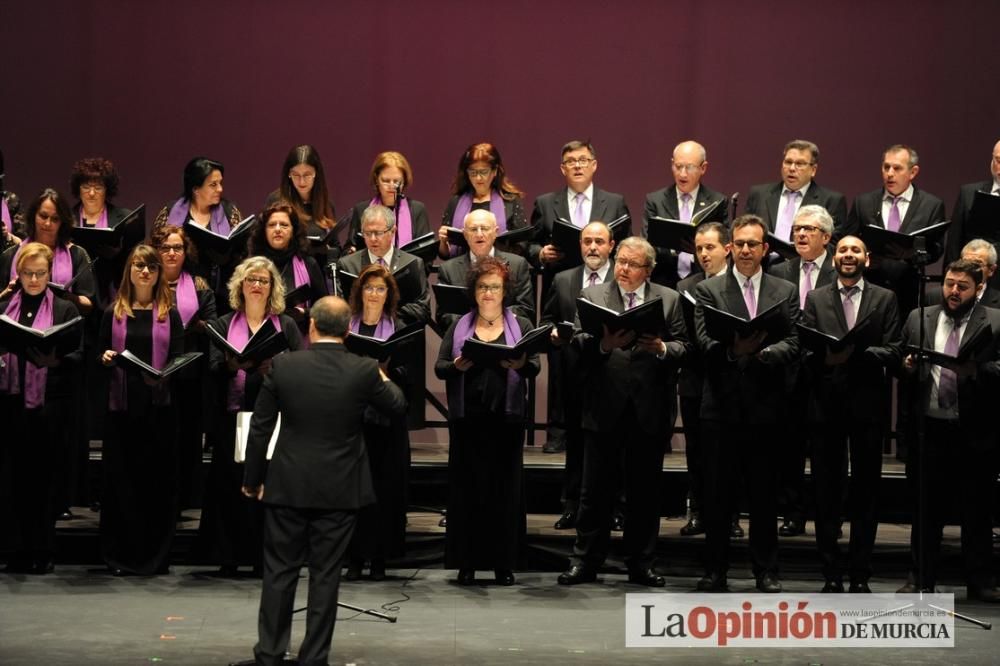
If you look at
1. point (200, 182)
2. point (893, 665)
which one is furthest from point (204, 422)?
point (893, 665)

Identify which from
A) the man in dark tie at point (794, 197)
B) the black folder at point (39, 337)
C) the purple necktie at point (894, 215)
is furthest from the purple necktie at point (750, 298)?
the black folder at point (39, 337)

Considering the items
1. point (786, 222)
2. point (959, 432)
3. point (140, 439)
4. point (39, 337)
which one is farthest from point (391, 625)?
point (786, 222)

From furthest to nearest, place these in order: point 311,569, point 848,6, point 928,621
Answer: point 848,6 < point 928,621 < point 311,569

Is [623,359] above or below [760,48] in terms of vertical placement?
below

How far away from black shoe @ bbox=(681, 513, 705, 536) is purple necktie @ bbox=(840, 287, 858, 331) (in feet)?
3.89

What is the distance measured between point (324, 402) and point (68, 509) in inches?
94.2

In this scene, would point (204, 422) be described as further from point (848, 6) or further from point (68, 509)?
point (848, 6)

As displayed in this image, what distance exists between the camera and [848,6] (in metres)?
7.86

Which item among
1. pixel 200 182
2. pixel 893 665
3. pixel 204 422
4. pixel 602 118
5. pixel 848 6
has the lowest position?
pixel 893 665

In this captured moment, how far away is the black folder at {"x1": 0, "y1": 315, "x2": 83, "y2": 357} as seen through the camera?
5.62 metres

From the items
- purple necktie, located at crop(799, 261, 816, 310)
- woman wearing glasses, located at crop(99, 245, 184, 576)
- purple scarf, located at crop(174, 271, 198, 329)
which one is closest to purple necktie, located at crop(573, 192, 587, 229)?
purple necktie, located at crop(799, 261, 816, 310)

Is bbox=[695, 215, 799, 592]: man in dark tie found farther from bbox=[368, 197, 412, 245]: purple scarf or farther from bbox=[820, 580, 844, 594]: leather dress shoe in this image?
bbox=[368, 197, 412, 245]: purple scarf

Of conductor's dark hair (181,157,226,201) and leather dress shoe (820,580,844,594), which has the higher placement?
conductor's dark hair (181,157,226,201)

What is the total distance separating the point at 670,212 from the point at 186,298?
2.27 meters
